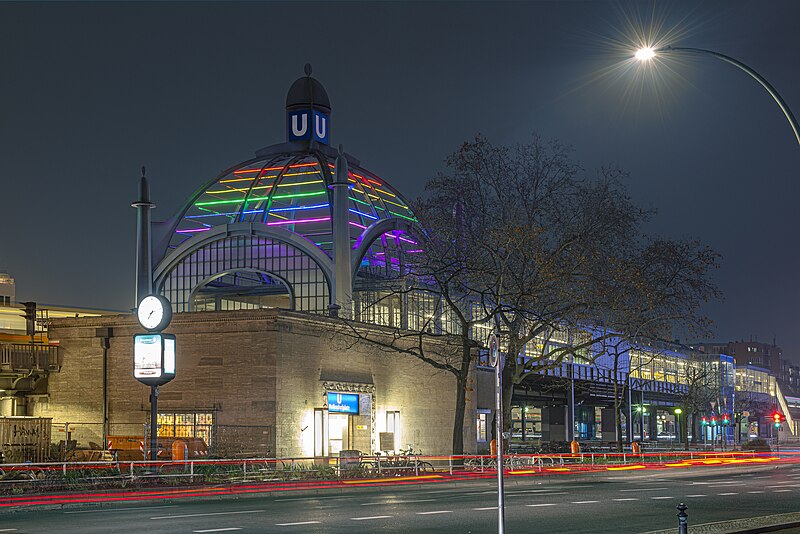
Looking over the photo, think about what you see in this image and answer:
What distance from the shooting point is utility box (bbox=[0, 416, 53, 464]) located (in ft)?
140

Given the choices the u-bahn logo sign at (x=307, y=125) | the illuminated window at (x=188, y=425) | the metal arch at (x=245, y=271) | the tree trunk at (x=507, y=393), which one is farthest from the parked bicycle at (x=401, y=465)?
the u-bahn logo sign at (x=307, y=125)

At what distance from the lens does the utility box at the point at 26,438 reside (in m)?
42.7

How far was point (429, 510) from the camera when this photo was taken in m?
25.5

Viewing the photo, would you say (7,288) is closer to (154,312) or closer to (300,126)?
(300,126)

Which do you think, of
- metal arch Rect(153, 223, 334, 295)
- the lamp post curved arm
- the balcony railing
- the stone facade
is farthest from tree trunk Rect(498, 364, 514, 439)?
the lamp post curved arm

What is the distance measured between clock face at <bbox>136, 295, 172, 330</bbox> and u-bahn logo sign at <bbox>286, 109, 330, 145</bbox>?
151 ft

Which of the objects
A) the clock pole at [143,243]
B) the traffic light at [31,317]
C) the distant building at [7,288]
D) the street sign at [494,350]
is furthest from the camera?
the distant building at [7,288]

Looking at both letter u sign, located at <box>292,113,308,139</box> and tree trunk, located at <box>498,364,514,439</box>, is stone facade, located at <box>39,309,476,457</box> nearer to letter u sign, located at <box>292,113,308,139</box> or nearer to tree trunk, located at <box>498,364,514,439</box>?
tree trunk, located at <box>498,364,514,439</box>

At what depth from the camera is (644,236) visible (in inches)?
2222

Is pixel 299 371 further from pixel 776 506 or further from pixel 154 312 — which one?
pixel 776 506

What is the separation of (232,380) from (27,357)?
10.2 metres

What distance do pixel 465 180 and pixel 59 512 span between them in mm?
28065

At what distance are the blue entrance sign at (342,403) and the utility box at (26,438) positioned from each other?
1331 cm

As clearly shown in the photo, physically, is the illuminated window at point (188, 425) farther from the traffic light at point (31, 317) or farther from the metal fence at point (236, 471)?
the traffic light at point (31, 317)
